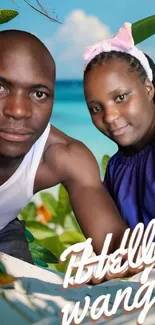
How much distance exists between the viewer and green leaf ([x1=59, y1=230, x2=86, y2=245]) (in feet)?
3.82

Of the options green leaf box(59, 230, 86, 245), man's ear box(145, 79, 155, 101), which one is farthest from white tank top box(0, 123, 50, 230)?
man's ear box(145, 79, 155, 101)

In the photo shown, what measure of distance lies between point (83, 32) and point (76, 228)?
15.7 inches

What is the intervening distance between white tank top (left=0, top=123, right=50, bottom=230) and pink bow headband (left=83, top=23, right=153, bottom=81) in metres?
0.18

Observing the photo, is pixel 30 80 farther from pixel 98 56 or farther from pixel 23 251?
pixel 23 251

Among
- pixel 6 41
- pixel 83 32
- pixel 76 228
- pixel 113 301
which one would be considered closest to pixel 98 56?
pixel 83 32

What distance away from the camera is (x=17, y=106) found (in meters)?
1.11

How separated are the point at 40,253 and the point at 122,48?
451mm

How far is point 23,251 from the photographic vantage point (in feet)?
3.89

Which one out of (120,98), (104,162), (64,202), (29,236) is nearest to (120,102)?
(120,98)

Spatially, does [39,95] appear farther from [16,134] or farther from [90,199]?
[90,199]

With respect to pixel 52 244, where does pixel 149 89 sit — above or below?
above

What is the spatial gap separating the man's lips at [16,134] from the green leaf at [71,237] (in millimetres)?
213
